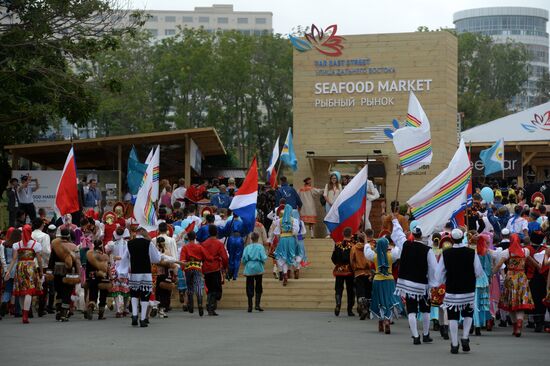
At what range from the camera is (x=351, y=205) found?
68.7 feet

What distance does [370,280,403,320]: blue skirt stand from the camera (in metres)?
18.6

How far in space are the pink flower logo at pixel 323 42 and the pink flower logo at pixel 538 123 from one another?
40.5ft

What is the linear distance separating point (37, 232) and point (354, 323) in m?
6.59

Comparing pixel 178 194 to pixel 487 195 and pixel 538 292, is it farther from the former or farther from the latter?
pixel 538 292

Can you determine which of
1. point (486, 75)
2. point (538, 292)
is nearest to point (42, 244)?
point (538, 292)

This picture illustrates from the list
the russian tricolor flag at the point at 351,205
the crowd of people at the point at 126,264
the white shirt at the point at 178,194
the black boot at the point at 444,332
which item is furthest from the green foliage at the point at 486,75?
the black boot at the point at 444,332

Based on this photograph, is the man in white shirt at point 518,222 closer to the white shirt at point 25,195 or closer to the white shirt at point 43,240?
the white shirt at point 43,240

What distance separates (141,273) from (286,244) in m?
6.07

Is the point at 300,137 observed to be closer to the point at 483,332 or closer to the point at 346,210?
the point at 346,210

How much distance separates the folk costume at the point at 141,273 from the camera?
19203 mm

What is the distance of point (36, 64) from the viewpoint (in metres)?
30.7

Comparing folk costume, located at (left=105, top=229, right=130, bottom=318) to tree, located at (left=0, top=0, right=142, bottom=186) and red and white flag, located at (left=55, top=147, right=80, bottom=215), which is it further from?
tree, located at (left=0, top=0, right=142, bottom=186)

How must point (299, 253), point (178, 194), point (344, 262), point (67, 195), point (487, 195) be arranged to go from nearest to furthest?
1. point (344, 262)
2. point (67, 195)
3. point (299, 253)
4. point (487, 195)
5. point (178, 194)

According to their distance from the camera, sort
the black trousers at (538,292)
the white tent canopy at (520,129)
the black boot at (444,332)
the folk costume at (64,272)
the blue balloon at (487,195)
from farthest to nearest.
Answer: the white tent canopy at (520,129)
the blue balloon at (487,195)
the folk costume at (64,272)
the black trousers at (538,292)
the black boot at (444,332)
